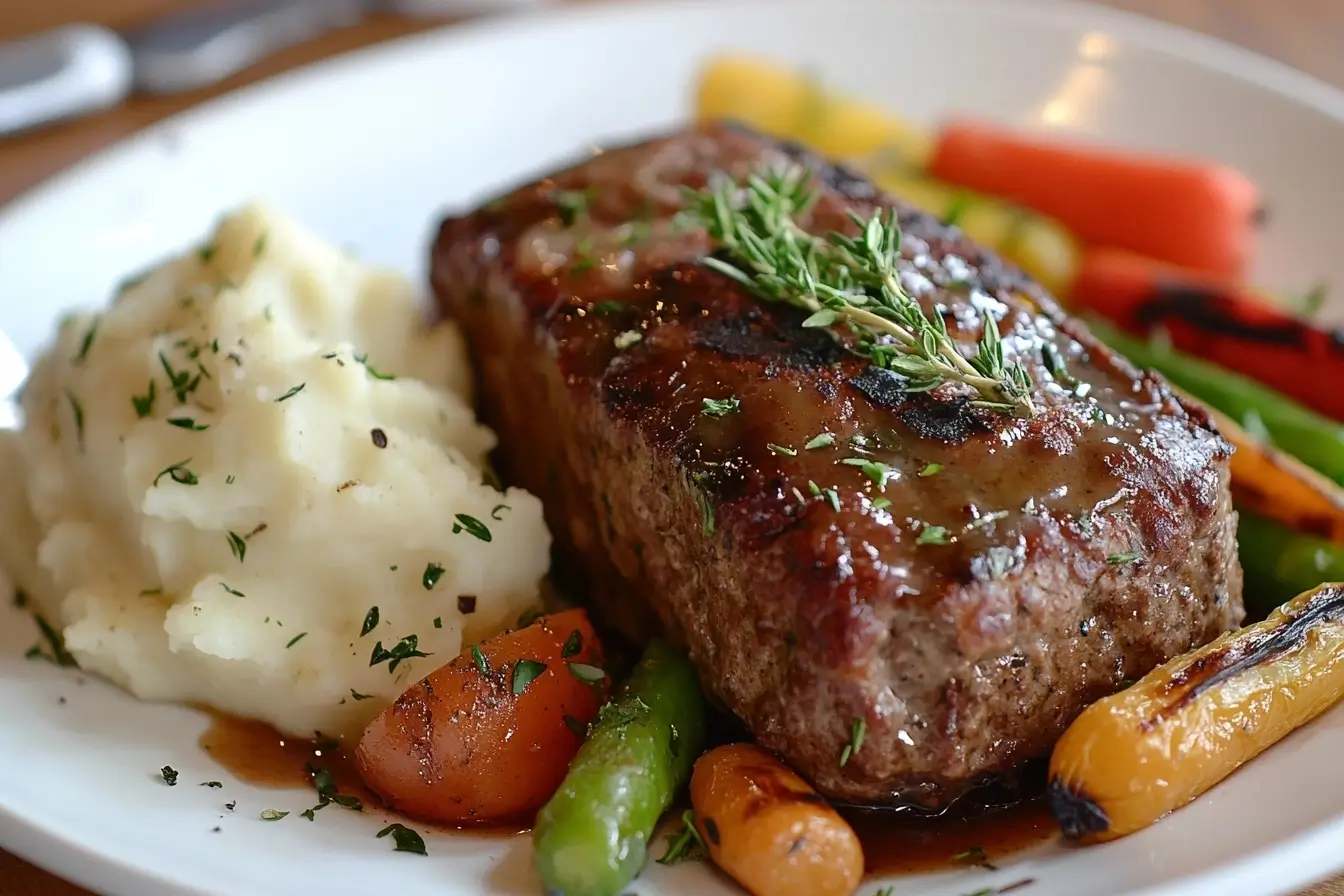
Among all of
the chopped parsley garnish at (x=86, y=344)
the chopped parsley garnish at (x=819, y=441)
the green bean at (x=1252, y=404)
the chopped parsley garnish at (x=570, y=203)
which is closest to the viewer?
the chopped parsley garnish at (x=819, y=441)

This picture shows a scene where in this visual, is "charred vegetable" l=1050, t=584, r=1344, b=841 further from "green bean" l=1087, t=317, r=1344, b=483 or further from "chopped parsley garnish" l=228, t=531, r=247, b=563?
"chopped parsley garnish" l=228, t=531, r=247, b=563

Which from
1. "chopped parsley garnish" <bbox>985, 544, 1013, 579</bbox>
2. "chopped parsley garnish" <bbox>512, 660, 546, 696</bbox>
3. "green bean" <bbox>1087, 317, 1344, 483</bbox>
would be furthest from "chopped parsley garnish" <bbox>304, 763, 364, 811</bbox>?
"green bean" <bbox>1087, 317, 1344, 483</bbox>

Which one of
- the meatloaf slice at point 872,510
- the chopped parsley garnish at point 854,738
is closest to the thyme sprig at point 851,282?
the meatloaf slice at point 872,510

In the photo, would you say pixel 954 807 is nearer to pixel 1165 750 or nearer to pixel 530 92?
pixel 1165 750

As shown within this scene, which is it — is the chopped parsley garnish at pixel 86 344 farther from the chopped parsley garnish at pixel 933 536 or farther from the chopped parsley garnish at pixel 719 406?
the chopped parsley garnish at pixel 933 536

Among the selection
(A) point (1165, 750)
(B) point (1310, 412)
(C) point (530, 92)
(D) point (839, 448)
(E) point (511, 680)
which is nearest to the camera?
(A) point (1165, 750)

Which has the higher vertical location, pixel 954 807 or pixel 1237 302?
pixel 1237 302

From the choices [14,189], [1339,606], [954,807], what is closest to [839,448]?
[954,807]
